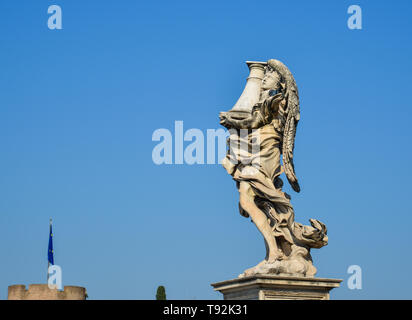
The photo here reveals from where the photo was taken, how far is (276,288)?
18.1 metres

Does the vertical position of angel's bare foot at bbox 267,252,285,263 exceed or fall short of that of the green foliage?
it falls short

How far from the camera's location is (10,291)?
3909 centimetres

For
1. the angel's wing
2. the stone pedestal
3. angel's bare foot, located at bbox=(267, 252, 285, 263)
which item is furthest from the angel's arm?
the stone pedestal

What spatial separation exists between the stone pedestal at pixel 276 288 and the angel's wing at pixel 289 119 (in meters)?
2.21

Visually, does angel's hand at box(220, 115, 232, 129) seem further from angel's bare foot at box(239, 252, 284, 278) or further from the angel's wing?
angel's bare foot at box(239, 252, 284, 278)

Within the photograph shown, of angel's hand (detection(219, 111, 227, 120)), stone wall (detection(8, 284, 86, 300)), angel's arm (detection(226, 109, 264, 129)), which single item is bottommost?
stone wall (detection(8, 284, 86, 300))

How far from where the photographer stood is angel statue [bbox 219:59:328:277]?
18922 mm

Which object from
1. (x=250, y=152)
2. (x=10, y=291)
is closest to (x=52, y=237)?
(x=10, y=291)

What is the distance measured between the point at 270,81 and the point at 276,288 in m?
4.32

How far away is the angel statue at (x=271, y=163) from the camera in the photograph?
62.1ft

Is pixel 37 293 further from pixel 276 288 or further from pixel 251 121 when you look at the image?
pixel 276 288

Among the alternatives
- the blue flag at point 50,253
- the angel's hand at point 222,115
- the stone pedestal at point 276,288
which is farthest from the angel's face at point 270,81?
the blue flag at point 50,253

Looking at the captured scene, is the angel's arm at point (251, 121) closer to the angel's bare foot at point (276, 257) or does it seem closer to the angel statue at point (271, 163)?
the angel statue at point (271, 163)
